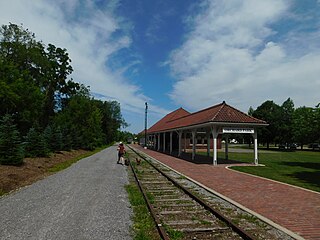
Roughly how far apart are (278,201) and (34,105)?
30.3 m

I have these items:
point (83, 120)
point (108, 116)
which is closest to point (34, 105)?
point (83, 120)

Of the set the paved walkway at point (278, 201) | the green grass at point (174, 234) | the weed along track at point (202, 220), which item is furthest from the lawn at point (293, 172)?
the green grass at point (174, 234)

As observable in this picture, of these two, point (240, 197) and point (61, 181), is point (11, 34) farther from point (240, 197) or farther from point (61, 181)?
point (240, 197)

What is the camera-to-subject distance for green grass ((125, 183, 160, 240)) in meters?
5.75

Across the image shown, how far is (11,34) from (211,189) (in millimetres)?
33421

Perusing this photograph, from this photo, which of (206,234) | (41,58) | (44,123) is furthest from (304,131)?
(44,123)

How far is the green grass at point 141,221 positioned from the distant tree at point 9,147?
9.50 meters

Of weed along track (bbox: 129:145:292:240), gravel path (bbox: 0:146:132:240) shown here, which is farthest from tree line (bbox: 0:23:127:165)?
weed along track (bbox: 129:145:292:240)

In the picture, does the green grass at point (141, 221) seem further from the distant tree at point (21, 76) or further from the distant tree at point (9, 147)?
the distant tree at point (21, 76)

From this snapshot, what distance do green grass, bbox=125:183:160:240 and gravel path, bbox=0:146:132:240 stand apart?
17 centimetres

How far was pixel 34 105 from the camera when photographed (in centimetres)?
3278

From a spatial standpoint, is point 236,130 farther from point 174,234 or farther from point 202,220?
point 174,234

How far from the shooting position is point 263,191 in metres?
10.4

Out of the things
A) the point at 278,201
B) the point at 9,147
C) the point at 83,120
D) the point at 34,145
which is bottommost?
the point at 278,201
